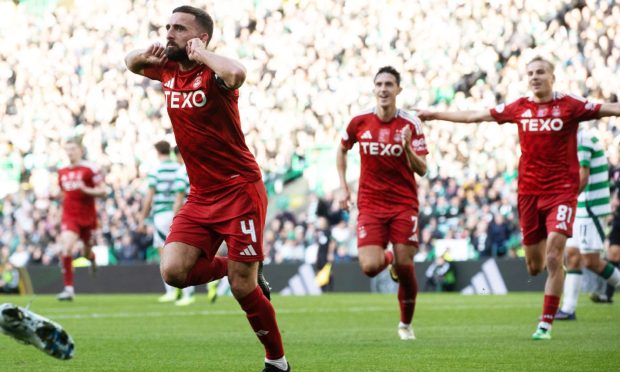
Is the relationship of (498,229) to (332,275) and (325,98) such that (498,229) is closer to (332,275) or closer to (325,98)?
(332,275)

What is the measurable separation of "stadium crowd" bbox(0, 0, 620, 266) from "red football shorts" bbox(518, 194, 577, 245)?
11.6 m

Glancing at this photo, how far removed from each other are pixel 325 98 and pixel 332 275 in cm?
805

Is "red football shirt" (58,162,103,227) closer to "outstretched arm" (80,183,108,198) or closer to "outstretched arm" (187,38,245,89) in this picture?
"outstretched arm" (80,183,108,198)

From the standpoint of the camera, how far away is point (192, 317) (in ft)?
46.1

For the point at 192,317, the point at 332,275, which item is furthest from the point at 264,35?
the point at 192,317

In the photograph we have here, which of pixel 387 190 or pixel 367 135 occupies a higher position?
pixel 367 135

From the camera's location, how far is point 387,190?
1087 centimetres

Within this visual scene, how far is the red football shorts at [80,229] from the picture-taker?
18.8m

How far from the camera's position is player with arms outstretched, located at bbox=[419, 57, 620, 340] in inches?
402

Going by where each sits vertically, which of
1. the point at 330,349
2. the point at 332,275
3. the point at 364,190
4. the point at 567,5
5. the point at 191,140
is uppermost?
the point at 567,5

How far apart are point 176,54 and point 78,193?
39.7 feet

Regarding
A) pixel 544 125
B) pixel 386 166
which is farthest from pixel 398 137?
pixel 544 125

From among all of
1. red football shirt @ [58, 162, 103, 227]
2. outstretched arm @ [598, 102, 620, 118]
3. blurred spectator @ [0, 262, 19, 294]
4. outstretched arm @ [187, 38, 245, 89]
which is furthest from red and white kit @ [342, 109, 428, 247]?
blurred spectator @ [0, 262, 19, 294]

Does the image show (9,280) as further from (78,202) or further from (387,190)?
(387,190)
